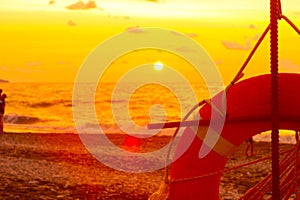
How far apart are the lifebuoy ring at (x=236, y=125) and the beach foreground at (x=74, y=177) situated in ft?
19.5

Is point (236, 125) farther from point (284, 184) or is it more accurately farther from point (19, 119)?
point (19, 119)

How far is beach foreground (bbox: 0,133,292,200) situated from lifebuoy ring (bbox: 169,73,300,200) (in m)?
5.96

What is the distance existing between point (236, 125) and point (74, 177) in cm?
850

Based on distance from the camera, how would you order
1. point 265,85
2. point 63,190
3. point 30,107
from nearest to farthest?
1. point 265,85
2. point 63,190
3. point 30,107

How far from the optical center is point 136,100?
61625 mm

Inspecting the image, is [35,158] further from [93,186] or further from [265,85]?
[265,85]

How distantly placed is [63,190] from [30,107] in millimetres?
44763

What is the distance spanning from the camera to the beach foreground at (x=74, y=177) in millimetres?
11288

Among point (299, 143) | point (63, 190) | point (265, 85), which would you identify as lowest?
point (63, 190)

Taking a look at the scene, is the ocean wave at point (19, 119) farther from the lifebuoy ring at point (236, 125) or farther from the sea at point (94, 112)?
the lifebuoy ring at point (236, 125)

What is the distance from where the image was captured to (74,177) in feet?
43.1

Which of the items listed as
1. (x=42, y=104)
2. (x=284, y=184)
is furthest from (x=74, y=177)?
(x=42, y=104)

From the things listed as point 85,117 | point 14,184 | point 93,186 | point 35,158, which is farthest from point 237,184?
point 85,117

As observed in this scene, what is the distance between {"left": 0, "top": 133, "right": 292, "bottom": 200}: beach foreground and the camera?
11.3 m
